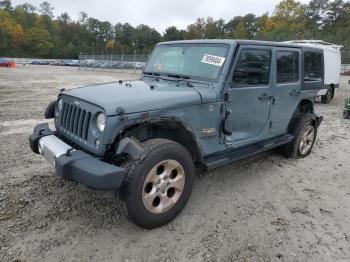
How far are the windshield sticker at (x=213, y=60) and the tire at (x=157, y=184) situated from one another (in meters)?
1.30

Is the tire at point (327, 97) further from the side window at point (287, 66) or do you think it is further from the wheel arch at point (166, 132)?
the wheel arch at point (166, 132)

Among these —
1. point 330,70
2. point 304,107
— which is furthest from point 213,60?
point 330,70

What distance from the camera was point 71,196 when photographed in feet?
13.0

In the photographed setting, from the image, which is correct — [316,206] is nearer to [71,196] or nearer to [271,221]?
[271,221]

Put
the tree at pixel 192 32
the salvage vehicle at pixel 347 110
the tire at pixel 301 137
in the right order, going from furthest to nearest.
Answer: the tree at pixel 192 32 < the salvage vehicle at pixel 347 110 < the tire at pixel 301 137

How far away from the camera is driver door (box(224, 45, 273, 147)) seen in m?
4.09

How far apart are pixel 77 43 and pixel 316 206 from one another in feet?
355

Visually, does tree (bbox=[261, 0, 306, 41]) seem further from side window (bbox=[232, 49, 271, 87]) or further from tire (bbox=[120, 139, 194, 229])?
tire (bbox=[120, 139, 194, 229])

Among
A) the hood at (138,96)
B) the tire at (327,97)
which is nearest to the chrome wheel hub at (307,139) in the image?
the hood at (138,96)

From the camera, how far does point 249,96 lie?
4.30m

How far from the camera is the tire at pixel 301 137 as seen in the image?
5.45 m

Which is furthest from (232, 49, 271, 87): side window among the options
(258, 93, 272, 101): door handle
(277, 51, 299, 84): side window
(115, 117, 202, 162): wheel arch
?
(115, 117, 202, 162): wheel arch

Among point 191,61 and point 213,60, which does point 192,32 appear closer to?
point 191,61

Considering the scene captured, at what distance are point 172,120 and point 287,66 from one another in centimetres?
256
